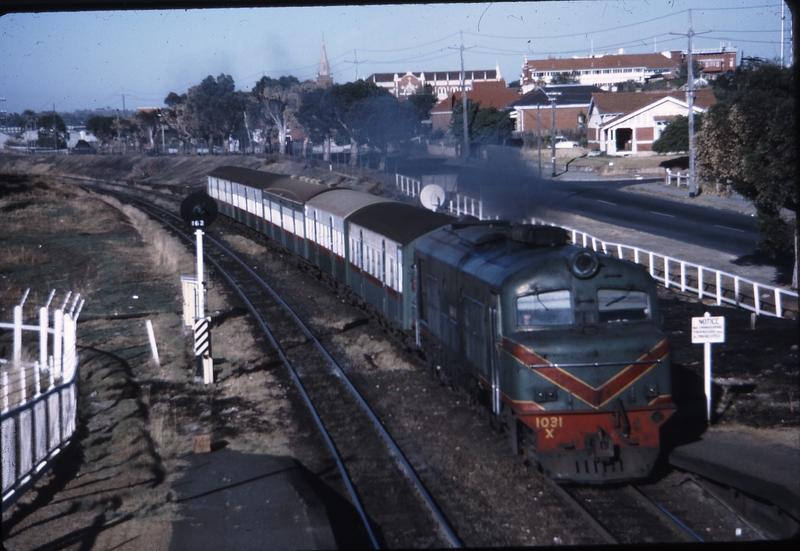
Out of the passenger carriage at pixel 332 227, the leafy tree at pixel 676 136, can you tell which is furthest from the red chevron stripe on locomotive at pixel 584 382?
the leafy tree at pixel 676 136

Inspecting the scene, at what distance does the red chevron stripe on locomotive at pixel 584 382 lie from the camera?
924 centimetres

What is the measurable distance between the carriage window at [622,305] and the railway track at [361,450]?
10.4ft

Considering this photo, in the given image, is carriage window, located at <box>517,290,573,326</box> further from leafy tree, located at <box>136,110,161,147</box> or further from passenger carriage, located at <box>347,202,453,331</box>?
leafy tree, located at <box>136,110,161,147</box>

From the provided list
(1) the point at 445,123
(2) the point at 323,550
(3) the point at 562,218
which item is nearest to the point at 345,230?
(2) the point at 323,550

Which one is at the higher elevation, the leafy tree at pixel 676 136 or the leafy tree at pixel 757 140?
the leafy tree at pixel 676 136

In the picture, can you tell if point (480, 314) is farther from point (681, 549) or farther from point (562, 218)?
point (562, 218)

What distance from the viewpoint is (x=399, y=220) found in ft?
58.2

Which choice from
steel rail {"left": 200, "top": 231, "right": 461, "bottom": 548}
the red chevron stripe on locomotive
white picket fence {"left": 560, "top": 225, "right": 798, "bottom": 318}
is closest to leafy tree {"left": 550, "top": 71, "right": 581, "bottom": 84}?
white picket fence {"left": 560, "top": 225, "right": 798, "bottom": 318}

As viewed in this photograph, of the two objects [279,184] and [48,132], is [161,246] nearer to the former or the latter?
[279,184]

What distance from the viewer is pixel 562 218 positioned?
36.5 meters

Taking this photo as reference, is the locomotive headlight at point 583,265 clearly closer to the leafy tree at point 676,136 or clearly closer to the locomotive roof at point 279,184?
the locomotive roof at point 279,184

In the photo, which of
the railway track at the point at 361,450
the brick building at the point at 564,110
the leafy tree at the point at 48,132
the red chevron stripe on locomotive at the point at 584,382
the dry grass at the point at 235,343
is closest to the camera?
the railway track at the point at 361,450

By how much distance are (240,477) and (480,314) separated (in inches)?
157

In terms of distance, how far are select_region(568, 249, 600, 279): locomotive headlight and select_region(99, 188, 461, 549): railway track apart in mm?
3301
